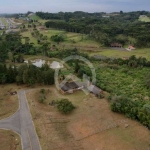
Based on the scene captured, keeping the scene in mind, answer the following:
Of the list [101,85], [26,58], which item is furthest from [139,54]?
[26,58]

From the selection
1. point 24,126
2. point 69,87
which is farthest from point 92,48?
point 24,126

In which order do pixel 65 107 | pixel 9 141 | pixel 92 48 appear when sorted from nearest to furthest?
pixel 9 141 < pixel 65 107 < pixel 92 48

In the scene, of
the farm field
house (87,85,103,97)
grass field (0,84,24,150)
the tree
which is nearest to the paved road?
grass field (0,84,24,150)

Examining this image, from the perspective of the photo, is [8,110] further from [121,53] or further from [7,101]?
[121,53]

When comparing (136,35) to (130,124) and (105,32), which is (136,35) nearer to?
(105,32)

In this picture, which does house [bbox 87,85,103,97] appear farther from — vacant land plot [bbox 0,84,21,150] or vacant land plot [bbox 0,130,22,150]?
vacant land plot [bbox 0,130,22,150]

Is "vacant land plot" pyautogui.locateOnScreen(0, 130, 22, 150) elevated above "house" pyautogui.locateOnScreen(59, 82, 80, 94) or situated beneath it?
situated beneath
